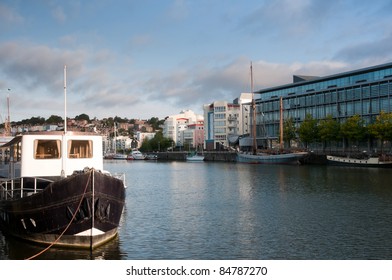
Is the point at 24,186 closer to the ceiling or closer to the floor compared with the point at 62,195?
closer to the ceiling

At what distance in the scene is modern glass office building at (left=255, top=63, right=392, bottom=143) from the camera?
89.4 m

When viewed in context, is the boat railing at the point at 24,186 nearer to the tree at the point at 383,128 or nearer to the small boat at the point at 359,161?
the small boat at the point at 359,161

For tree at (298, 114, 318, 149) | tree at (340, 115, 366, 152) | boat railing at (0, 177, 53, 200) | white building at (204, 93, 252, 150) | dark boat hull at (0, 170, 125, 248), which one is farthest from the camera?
white building at (204, 93, 252, 150)

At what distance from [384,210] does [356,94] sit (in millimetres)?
70409

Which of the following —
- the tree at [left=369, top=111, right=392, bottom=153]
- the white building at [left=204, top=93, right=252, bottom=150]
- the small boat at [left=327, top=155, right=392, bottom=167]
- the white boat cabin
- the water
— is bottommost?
the water

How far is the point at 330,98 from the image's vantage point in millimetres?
101625

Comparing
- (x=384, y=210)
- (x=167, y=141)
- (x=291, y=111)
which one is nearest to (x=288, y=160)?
(x=291, y=111)

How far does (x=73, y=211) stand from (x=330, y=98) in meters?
91.0

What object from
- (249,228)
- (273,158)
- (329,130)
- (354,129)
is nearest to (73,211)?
(249,228)

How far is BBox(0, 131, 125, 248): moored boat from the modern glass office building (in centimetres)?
7749

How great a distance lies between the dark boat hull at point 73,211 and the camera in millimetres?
17578

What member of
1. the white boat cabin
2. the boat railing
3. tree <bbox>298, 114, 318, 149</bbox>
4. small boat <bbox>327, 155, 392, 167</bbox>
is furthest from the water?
tree <bbox>298, 114, 318, 149</bbox>

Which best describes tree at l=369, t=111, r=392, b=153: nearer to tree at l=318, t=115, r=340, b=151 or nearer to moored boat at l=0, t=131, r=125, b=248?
tree at l=318, t=115, r=340, b=151

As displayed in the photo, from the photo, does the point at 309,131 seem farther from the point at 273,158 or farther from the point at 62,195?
the point at 62,195
